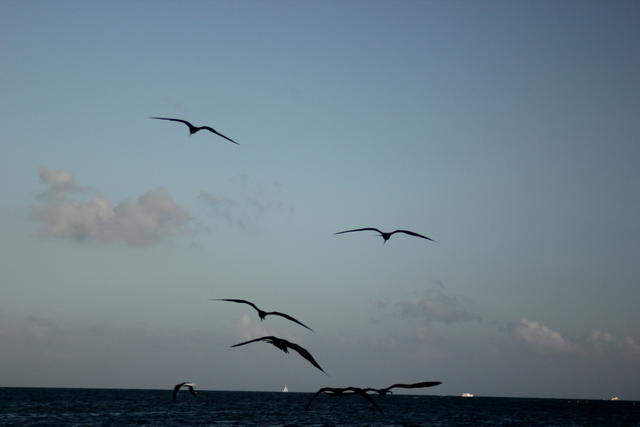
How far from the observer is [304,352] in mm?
7230

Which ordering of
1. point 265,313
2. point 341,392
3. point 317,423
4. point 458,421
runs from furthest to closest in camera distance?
point 458,421
point 317,423
point 265,313
point 341,392

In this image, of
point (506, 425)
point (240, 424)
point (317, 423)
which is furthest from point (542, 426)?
point (240, 424)

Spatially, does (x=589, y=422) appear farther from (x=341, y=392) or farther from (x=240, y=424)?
(x=341, y=392)

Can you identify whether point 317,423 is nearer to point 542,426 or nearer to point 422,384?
point 542,426

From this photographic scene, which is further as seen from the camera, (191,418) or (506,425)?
(506,425)

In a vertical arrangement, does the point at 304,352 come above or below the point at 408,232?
below

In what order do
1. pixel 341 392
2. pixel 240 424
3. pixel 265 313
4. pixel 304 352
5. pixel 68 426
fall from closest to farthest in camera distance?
pixel 304 352 → pixel 341 392 → pixel 265 313 → pixel 68 426 → pixel 240 424

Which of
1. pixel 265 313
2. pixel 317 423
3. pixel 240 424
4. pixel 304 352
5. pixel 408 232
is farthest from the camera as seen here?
pixel 317 423

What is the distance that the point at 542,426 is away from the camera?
119 meters

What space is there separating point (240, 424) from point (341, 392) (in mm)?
100348

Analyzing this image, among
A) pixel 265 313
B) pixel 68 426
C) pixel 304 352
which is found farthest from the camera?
pixel 68 426

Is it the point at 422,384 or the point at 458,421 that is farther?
the point at 458,421

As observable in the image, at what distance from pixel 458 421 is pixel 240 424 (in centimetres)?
4460

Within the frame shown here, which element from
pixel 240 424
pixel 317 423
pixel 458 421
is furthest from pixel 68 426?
pixel 458 421
